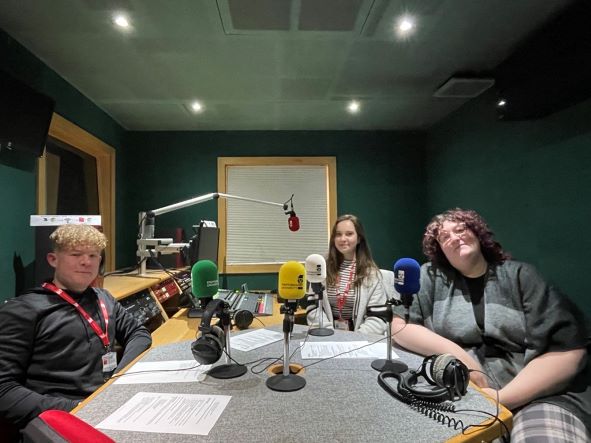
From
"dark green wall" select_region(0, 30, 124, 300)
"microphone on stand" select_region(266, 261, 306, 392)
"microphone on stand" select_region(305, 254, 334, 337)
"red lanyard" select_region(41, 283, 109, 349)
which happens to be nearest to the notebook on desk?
"microphone on stand" select_region(305, 254, 334, 337)

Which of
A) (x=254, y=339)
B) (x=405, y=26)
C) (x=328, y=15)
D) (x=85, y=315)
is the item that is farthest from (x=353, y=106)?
(x=85, y=315)

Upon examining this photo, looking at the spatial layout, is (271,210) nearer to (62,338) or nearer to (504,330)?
(62,338)

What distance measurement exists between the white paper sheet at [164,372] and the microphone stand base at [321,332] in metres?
0.54

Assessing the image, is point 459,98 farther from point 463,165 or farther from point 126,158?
point 126,158

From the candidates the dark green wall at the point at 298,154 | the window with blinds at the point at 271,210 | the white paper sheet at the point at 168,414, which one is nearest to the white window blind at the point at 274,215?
the window with blinds at the point at 271,210

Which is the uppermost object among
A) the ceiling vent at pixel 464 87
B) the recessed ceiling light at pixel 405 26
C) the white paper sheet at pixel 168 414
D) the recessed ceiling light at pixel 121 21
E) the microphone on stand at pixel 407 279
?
the recessed ceiling light at pixel 121 21

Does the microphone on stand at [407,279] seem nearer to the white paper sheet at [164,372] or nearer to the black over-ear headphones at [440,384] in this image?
the black over-ear headphones at [440,384]

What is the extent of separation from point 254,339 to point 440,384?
0.81 metres

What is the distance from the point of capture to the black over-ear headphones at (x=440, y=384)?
94cm

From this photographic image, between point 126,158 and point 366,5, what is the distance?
302cm

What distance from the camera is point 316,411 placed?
905 mm

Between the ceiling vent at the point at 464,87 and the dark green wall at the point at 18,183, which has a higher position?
the ceiling vent at the point at 464,87

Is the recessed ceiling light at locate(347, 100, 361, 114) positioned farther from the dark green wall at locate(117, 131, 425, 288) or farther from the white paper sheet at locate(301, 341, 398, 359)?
the white paper sheet at locate(301, 341, 398, 359)

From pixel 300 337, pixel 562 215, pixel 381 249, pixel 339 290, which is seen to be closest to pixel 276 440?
pixel 300 337
